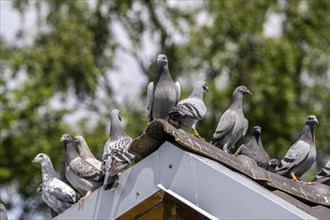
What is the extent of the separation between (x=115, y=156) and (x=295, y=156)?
147 cm

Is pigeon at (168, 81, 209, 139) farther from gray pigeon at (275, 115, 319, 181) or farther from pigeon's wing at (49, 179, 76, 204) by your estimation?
pigeon's wing at (49, 179, 76, 204)

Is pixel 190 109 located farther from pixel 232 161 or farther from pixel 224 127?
pixel 232 161

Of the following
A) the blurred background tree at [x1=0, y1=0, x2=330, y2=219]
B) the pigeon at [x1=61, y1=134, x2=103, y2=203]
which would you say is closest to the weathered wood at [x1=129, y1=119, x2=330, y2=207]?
the pigeon at [x1=61, y1=134, x2=103, y2=203]

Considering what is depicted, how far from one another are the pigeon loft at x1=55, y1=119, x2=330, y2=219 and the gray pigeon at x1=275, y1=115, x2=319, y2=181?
1.05 meters

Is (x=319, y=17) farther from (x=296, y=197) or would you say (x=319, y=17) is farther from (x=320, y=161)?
(x=296, y=197)

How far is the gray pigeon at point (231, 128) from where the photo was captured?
9.84 metres

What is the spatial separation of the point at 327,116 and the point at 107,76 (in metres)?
5.76

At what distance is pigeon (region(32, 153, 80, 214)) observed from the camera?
413 inches

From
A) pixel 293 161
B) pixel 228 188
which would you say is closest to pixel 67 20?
pixel 293 161

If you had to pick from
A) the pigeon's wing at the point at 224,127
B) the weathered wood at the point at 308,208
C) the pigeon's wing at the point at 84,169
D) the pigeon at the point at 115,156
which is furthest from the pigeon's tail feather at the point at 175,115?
the weathered wood at the point at 308,208

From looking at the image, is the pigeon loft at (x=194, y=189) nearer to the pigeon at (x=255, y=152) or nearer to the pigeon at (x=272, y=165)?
the pigeon at (x=255, y=152)

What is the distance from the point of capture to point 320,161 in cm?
2889

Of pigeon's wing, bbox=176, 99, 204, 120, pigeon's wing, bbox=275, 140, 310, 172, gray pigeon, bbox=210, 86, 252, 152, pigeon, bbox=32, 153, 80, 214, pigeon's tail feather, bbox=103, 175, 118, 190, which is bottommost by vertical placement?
pigeon, bbox=32, 153, 80, 214

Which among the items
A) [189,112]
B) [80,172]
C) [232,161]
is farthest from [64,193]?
[232,161]
